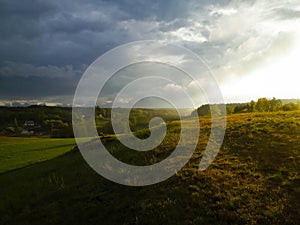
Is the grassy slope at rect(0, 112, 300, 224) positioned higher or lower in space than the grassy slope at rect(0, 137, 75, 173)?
higher

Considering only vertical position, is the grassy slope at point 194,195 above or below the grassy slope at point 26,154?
above

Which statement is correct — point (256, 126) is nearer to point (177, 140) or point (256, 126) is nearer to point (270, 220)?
point (177, 140)

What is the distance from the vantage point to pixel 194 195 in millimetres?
15359

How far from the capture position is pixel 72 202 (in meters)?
18.3

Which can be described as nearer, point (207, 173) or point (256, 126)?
point (207, 173)

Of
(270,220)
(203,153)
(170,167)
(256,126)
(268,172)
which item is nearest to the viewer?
(270,220)

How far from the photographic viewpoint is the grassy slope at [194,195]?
530 inches

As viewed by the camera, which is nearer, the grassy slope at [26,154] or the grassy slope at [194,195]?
the grassy slope at [194,195]

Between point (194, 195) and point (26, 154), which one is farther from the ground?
point (194, 195)

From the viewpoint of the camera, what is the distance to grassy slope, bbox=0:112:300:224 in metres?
13.5

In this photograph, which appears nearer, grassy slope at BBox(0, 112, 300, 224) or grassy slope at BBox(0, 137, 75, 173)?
grassy slope at BBox(0, 112, 300, 224)

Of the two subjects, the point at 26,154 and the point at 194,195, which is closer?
the point at 194,195

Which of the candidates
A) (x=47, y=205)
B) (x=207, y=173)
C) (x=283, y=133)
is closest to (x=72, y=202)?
(x=47, y=205)

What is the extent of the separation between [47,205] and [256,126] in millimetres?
22423
